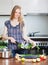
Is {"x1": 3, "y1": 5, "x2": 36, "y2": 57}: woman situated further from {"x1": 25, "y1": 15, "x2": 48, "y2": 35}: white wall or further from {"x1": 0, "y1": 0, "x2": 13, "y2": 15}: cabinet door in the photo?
{"x1": 25, "y1": 15, "x2": 48, "y2": 35}: white wall

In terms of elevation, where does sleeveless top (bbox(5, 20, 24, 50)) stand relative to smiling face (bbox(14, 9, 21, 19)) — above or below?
below

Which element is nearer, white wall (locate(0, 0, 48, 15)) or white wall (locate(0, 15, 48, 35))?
white wall (locate(0, 0, 48, 15))

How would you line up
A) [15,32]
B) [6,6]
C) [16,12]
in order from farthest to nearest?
[6,6] < [15,32] < [16,12]

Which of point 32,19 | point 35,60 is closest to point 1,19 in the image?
point 32,19

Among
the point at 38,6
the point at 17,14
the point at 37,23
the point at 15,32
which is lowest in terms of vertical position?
the point at 15,32

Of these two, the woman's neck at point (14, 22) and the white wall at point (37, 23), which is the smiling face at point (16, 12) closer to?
the woman's neck at point (14, 22)

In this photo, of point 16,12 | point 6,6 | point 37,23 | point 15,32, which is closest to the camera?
point 16,12

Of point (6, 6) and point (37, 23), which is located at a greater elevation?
point (6, 6)

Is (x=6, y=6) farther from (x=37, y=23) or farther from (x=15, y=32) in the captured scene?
(x=15, y=32)

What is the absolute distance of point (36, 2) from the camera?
4809 millimetres

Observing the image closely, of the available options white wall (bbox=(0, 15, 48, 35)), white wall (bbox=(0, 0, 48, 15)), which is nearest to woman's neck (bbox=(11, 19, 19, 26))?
white wall (bbox=(0, 0, 48, 15))

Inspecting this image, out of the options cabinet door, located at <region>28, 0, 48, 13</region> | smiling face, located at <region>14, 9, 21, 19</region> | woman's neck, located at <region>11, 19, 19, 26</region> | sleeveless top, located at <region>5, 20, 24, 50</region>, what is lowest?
sleeveless top, located at <region>5, 20, 24, 50</region>

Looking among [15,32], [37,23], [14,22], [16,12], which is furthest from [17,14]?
[37,23]

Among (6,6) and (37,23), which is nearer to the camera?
(6,6)
